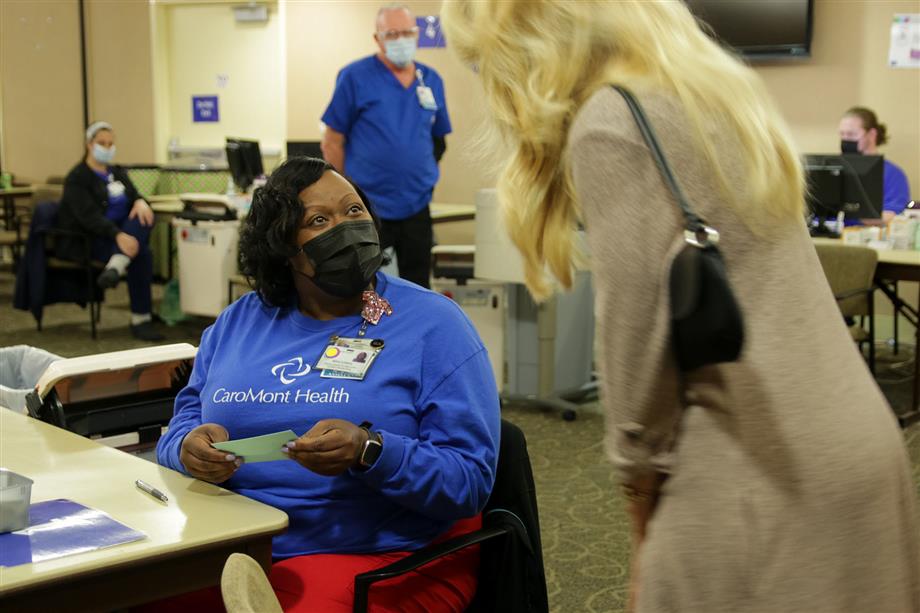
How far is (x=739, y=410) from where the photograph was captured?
102cm

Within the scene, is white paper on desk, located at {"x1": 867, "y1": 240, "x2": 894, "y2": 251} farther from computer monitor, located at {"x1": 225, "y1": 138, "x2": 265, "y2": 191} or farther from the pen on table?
the pen on table

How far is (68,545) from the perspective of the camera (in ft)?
4.94

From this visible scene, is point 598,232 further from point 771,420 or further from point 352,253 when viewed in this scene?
point 352,253

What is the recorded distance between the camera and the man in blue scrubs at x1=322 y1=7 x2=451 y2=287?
5.22m

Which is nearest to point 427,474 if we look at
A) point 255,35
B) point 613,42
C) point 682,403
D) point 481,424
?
point 481,424

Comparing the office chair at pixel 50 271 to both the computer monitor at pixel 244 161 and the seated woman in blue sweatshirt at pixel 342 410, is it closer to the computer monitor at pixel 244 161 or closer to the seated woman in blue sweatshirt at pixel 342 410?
the computer monitor at pixel 244 161

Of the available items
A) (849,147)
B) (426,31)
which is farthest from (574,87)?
(426,31)

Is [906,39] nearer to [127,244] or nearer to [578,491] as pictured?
[578,491]

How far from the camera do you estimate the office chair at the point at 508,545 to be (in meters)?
1.89

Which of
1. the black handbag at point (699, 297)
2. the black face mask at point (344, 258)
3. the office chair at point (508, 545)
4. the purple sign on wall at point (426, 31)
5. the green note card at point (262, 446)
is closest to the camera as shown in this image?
the black handbag at point (699, 297)

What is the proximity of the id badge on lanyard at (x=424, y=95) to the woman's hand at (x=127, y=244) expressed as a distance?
245 centimetres

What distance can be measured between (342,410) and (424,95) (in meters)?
3.68

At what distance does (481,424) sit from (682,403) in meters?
0.90

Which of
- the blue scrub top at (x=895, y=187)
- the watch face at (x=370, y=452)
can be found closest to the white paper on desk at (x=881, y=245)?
the blue scrub top at (x=895, y=187)
